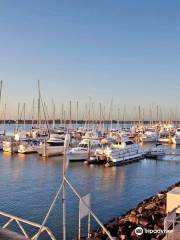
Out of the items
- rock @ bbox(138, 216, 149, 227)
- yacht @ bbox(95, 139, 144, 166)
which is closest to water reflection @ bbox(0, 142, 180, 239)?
yacht @ bbox(95, 139, 144, 166)

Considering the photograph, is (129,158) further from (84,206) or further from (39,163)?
(84,206)

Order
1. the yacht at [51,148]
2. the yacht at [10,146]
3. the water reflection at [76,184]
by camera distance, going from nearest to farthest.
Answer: the water reflection at [76,184] < the yacht at [51,148] < the yacht at [10,146]

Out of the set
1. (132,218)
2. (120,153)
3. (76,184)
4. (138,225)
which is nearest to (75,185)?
(76,184)

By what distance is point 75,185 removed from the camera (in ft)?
126

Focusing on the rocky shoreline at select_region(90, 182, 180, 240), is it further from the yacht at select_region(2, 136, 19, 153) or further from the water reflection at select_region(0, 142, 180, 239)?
the yacht at select_region(2, 136, 19, 153)

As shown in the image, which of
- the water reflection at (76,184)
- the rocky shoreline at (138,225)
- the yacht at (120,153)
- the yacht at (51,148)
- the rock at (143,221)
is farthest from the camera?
the yacht at (51,148)

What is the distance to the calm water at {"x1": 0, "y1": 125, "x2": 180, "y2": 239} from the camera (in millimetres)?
26931

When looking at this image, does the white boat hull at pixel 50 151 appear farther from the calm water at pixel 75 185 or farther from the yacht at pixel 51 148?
the calm water at pixel 75 185

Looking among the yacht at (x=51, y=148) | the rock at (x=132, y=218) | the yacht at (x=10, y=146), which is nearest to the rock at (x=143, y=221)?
the rock at (x=132, y=218)

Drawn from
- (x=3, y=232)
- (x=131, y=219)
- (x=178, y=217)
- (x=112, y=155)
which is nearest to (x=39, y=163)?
(x=112, y=155)

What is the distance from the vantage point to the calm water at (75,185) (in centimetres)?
2693

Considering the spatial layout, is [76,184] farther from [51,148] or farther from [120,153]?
[51,148]

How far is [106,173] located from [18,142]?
30.1m

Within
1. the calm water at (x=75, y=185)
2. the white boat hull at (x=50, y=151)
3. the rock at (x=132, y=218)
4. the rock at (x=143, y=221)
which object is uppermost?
the white boat hull at (x=50, y=151)
